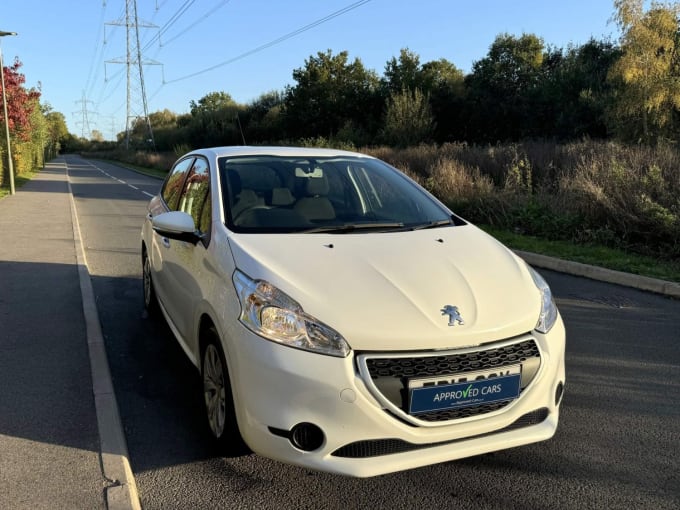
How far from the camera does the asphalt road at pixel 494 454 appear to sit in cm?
270

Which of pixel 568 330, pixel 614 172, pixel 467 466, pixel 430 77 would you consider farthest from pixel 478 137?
pixel 467 466

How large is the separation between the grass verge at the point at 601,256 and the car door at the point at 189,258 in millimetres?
5524

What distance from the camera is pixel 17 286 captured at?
669 cm

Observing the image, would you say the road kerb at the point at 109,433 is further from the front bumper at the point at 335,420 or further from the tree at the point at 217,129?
the tree at the point at 217,129

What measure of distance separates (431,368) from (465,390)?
19 centimetres

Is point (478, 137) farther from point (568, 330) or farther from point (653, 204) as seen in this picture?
point (568, 330)

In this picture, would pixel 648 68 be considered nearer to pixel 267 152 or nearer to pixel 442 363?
pixel 267 152

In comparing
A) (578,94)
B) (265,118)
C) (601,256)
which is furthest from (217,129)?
(601,256)

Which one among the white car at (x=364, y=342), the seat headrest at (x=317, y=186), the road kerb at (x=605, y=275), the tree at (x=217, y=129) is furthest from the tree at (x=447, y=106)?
the white car at (x=364, y=342)

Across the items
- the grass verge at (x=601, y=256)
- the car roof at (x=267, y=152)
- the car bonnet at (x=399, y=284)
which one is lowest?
the grass verge at (x=601, y=256)

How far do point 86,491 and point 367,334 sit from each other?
157cm

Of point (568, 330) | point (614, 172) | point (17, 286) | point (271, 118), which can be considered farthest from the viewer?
point (271, 118)

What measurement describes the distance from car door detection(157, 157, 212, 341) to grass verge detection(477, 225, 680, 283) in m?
5.52

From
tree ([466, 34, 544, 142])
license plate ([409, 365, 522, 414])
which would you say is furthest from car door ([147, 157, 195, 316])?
tree ([466, 34, 544, 142])
